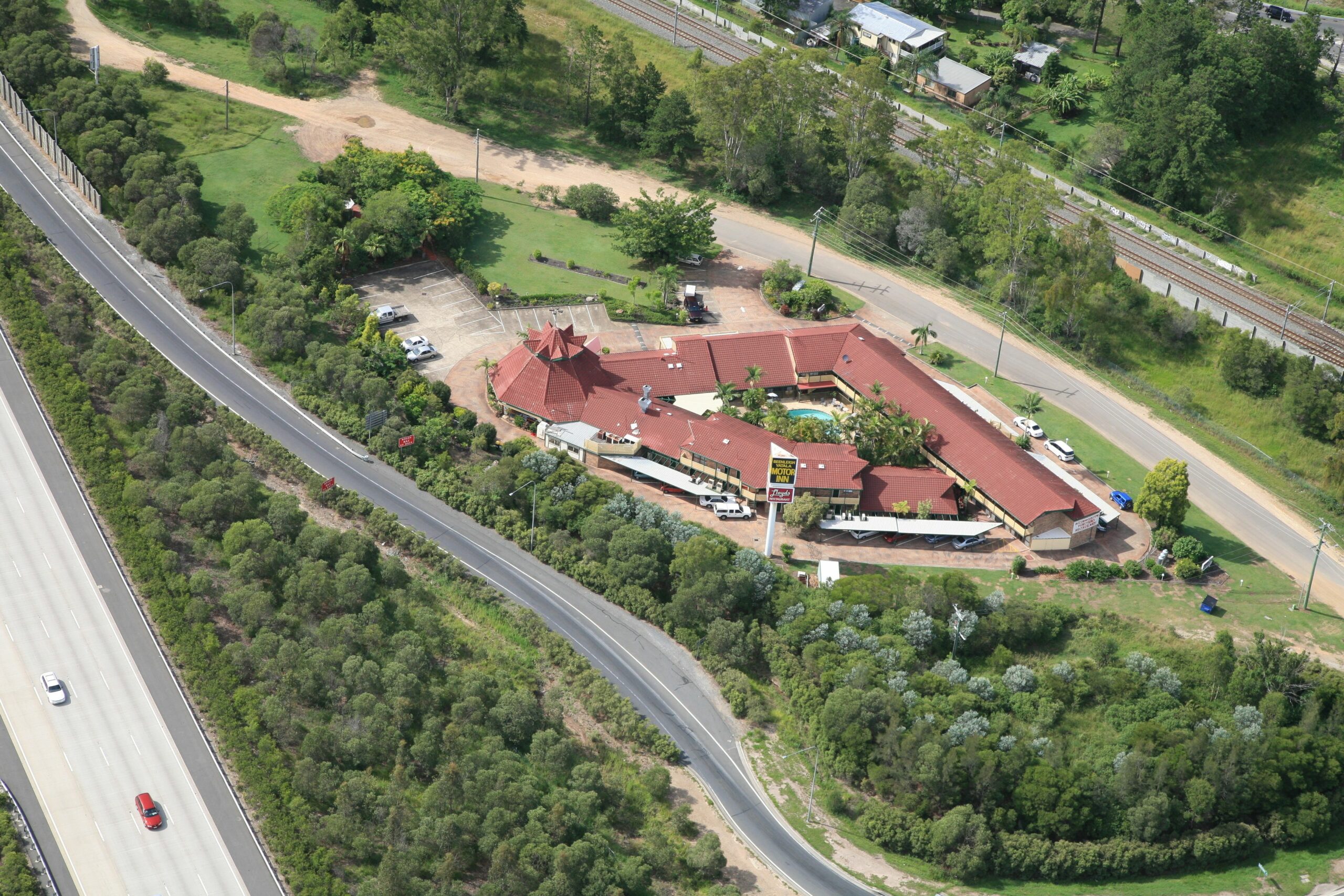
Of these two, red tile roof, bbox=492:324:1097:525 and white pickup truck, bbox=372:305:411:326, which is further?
white pickup truck, bbox=372:305:411:326

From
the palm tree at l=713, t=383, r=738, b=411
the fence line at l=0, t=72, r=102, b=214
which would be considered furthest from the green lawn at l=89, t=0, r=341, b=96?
the palm tree at l=713, t=383, r=738, b=411

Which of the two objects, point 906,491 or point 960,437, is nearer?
point 906,491

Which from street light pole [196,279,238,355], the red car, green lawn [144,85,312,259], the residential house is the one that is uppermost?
the residential house

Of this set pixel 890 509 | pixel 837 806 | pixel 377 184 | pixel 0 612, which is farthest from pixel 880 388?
pixel 0 612

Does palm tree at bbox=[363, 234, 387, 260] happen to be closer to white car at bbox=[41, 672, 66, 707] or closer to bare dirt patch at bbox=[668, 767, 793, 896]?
white car at bbox=[41, 672, 66, 707]

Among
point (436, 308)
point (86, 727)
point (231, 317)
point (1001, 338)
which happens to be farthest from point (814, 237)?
point (86, 727)

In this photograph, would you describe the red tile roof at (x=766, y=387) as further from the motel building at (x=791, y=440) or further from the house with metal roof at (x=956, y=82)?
the house with metal roof at (x=956, y=82)

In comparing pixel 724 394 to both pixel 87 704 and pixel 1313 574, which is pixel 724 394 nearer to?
pixel 1313 574
